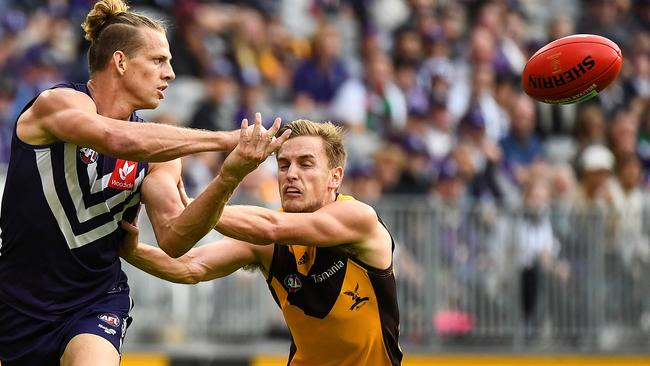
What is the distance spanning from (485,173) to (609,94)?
298 centimetres

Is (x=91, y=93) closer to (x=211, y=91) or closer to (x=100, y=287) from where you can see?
(x=100, y=287)

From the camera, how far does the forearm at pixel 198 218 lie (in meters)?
5.63

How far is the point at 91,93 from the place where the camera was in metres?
6.06

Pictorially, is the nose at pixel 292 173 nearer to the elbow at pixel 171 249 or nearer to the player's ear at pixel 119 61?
the elbow at pixel 171 249

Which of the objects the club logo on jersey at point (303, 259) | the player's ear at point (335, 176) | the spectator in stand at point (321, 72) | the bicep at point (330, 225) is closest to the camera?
the bicep at point (330, 225)

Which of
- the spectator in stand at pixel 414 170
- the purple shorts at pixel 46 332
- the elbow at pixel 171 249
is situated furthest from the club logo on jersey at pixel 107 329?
the spectator in stand at pixel 414 170

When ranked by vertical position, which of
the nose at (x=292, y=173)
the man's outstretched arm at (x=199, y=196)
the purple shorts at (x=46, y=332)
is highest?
the nose at (x=292, y=173)

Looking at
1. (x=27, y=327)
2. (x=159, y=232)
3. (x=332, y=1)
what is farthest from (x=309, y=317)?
(x=332, y=1)

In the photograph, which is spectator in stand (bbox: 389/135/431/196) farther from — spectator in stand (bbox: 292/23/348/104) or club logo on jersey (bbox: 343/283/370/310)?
club logo on jersey (bbox: 343/283/370/310)

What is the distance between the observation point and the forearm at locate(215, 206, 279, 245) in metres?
6.12

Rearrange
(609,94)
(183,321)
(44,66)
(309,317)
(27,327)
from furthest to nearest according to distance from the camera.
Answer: (609,94) < (44,66) < (183,321) < (309,317) < (27,327)

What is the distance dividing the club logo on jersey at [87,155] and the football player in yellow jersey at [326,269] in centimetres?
61

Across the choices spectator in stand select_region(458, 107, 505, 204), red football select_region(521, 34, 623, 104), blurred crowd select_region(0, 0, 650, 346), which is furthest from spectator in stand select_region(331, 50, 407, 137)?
red football select_region(521, 34, 623, 104)

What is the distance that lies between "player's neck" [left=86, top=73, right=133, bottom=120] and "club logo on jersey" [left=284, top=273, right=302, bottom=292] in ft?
4.13
